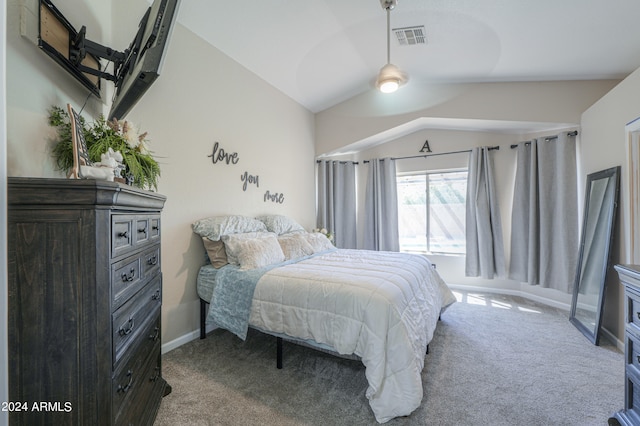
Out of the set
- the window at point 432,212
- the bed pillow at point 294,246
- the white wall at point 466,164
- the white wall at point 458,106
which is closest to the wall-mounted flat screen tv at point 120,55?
the bed pillow at point 294,246

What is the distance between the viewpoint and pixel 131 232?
3.79 feet

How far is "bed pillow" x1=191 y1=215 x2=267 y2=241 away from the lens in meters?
2.49

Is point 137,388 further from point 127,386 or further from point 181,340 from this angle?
point 181,340

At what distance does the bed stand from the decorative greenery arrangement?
1100 mm

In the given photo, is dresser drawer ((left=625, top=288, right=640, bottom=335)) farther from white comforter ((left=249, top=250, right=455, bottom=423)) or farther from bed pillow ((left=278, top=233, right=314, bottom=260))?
bed pillow ((left=278, top=233, right=314, bottom=260))

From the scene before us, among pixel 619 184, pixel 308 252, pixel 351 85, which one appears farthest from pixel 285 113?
pixel 619 184

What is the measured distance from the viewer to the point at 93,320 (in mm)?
910

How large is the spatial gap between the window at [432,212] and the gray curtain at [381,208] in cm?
23

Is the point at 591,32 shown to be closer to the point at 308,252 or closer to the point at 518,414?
the point at 518,414

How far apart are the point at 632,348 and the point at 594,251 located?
183 centimetres

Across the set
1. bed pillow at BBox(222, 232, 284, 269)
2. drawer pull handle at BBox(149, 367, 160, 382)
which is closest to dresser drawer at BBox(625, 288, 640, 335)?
bed pillow at BBox(222, 232, 284, 269)

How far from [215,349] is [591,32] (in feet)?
14.2

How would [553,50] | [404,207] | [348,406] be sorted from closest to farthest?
[348,406], [553,50], [404,207]

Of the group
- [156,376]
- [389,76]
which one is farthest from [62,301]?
[389,76]
